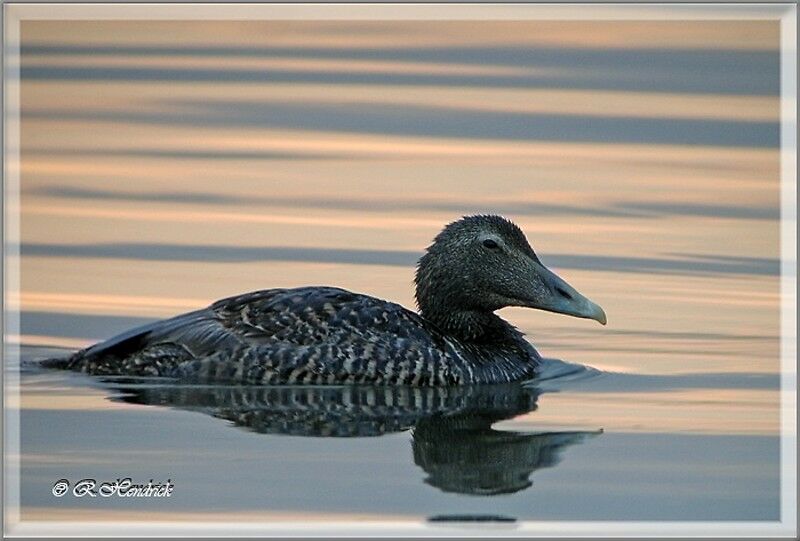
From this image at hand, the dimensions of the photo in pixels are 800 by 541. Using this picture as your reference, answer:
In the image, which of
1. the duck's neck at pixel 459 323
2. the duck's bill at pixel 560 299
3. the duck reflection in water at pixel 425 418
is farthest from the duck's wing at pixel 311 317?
the duck's bill at pixel 560 299

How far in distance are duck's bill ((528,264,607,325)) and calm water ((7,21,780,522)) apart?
0.30 meters

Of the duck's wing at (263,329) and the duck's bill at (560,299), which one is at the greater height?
the duck's bill at (560,299)

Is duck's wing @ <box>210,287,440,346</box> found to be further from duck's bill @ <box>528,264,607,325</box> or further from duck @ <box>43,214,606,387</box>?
duck's bill @ <box>528,264,607,325</box>

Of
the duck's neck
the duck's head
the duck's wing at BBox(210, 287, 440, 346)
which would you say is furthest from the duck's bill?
the duck's wing at BBox(210, 287, 440, 346)

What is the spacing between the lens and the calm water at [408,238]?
410 inches

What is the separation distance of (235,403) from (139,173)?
13.5 ft

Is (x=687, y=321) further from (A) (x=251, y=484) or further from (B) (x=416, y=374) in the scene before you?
(A) (x=251, y=484)

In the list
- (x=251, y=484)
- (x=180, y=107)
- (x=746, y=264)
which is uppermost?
(x=180, y=107)

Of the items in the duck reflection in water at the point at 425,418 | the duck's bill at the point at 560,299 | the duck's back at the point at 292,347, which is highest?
the duck's bill at the point at 560,299

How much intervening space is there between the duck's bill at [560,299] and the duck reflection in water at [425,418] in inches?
21.6

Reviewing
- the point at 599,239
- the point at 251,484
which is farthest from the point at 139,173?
the point at 251,484

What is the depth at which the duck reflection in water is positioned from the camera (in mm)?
10555

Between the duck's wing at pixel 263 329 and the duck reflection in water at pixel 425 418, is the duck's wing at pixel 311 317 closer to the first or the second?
the duck's wing at pixel 263 329

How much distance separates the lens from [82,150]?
15.3m
